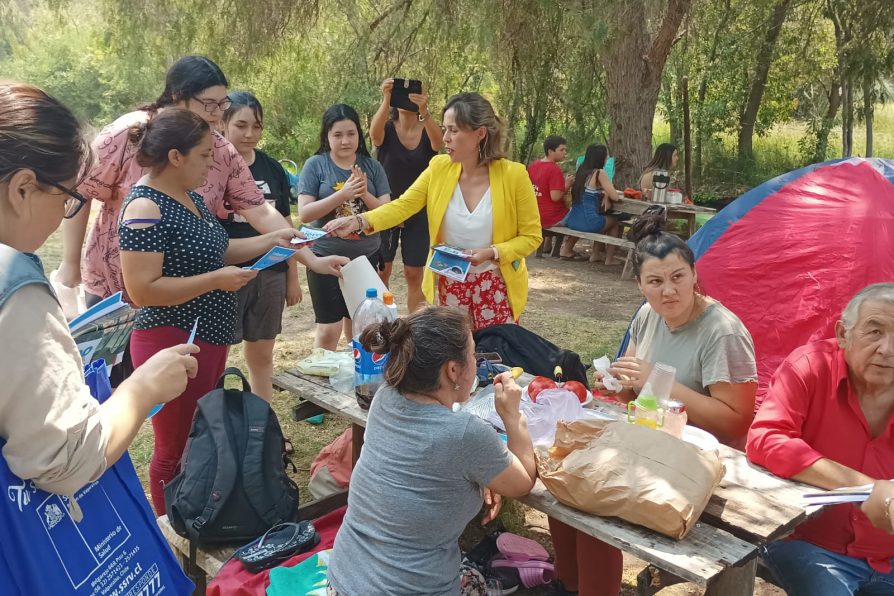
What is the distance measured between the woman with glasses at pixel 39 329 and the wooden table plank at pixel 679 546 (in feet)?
3.74

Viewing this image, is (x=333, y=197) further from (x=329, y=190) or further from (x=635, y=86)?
(x=635, y=86)

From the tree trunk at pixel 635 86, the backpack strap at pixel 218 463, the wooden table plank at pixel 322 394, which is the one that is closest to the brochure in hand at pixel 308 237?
the wooden table plank at pixel 322 394

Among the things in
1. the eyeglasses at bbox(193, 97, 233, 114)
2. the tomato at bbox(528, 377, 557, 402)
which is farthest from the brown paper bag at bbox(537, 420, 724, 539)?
the eyeglasses at bbox(193, 97, 233, 114)

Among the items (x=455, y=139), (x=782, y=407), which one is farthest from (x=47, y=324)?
(x=455, y=139)

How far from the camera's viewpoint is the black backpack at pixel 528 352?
9.58 ft

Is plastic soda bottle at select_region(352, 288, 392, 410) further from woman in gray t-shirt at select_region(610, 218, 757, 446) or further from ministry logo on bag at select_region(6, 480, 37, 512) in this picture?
ministry logo on bag at select_region(6, 480, 37, 512)

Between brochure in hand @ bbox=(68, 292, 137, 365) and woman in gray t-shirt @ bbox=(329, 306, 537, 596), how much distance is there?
59cm

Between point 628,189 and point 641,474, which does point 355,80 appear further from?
point 641,474

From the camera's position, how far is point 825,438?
2.25m

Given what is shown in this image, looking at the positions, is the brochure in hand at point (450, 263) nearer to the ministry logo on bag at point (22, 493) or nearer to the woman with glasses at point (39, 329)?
the woman with glasses at point (39, 329)

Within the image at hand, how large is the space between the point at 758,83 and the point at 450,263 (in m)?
11.5

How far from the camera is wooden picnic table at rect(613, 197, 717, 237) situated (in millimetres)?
7973

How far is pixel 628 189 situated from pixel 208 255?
6.92 m

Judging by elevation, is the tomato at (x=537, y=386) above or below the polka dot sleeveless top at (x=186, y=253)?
below
